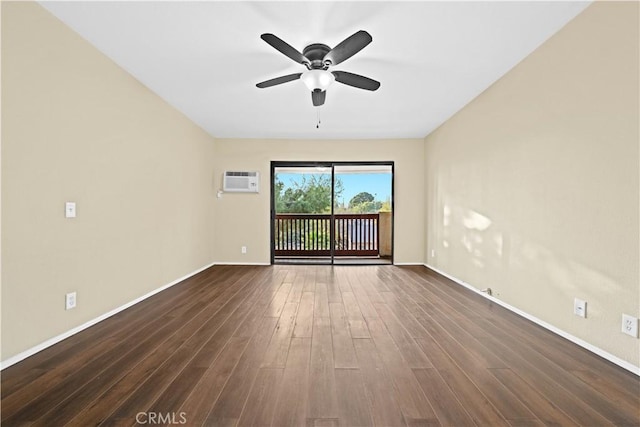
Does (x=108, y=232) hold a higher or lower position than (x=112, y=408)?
higher

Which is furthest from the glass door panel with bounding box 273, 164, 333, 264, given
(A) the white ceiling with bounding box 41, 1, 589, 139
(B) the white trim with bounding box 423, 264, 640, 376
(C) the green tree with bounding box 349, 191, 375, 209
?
(B) the white trim with bounding box 423, 264, 640, 376

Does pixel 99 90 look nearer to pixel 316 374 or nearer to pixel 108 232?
pixel 108 232

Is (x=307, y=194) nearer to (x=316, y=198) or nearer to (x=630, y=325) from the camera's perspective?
(x=316, y=198)

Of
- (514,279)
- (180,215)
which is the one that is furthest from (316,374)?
(180,215)

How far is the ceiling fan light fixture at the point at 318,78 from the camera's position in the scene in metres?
2.42

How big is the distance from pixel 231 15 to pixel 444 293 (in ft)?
11.4

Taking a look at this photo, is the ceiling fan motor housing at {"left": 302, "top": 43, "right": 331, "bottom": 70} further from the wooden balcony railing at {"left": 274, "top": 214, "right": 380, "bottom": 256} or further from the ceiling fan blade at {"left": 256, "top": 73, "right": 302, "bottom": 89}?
the wooden balcony railing at {"left": 274, "top": 214, "right": 380, "bottom": 256}

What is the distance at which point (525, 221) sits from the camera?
8.48ft

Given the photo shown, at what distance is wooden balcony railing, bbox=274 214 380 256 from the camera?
20.7ft

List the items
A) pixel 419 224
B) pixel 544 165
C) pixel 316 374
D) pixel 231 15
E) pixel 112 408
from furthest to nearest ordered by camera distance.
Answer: pixel 419 224, pixel 544 165, pixel 231 15, pixel 316 374, pixel 112 408

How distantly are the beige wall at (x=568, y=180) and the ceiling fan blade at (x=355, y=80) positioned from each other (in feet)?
4.56

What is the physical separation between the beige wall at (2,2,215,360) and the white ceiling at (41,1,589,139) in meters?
0.30

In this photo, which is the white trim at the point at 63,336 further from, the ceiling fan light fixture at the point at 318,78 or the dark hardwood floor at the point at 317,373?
the ceiling fan light fixture at the point at 318,78

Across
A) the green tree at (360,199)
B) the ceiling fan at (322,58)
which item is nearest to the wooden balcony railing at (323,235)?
the green tree at (360,199)
